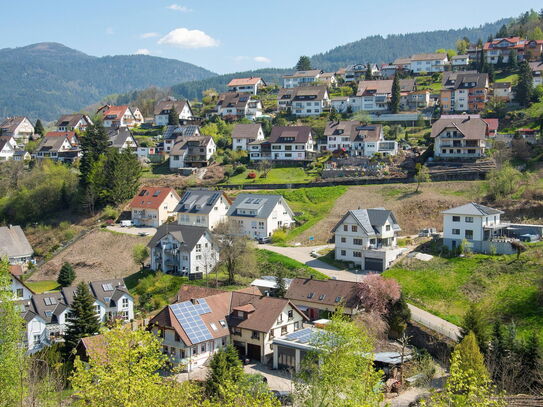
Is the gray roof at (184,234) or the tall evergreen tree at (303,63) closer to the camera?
the gray roof at (184,234)

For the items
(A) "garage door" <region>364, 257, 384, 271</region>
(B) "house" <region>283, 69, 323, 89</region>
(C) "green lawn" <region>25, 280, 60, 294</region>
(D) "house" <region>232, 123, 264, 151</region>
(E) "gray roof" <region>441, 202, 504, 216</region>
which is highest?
(B) "house" <region>283, 69, 323, 89</region>

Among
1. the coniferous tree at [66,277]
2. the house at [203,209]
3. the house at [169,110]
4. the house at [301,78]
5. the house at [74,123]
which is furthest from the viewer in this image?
the house at [301,78]

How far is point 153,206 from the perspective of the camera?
6425cm

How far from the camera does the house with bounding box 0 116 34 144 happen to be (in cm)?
10181

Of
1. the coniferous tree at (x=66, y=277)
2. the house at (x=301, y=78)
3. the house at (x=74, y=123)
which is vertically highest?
the house at (x=301, y=78)

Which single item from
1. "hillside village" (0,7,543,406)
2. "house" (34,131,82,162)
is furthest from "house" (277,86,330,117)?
"house" (34,131,82,162)

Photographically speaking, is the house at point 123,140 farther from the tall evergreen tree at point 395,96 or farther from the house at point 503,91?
the house at point 503,91

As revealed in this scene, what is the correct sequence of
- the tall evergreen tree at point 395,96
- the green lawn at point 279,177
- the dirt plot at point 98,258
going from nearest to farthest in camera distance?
1. the dirt plot at point 98,258
2. the green lawn at point 279,177
3. the tall evergreen tree at point 395,96

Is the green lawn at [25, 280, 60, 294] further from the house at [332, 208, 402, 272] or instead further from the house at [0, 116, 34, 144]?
the house at [0, 116, 34, 144]

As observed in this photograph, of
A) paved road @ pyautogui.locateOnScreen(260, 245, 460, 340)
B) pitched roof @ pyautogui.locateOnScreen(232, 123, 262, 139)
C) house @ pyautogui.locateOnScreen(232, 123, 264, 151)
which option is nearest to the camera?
paved road @ pyautogui.locateOnScreen(260, 245, 460, 340)

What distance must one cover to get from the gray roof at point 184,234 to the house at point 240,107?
157 ft

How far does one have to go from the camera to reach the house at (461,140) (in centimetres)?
6419

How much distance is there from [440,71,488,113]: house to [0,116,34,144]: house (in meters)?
71.0

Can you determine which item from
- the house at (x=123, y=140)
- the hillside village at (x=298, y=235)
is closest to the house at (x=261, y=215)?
the hillside village at (x=298, y=235)
